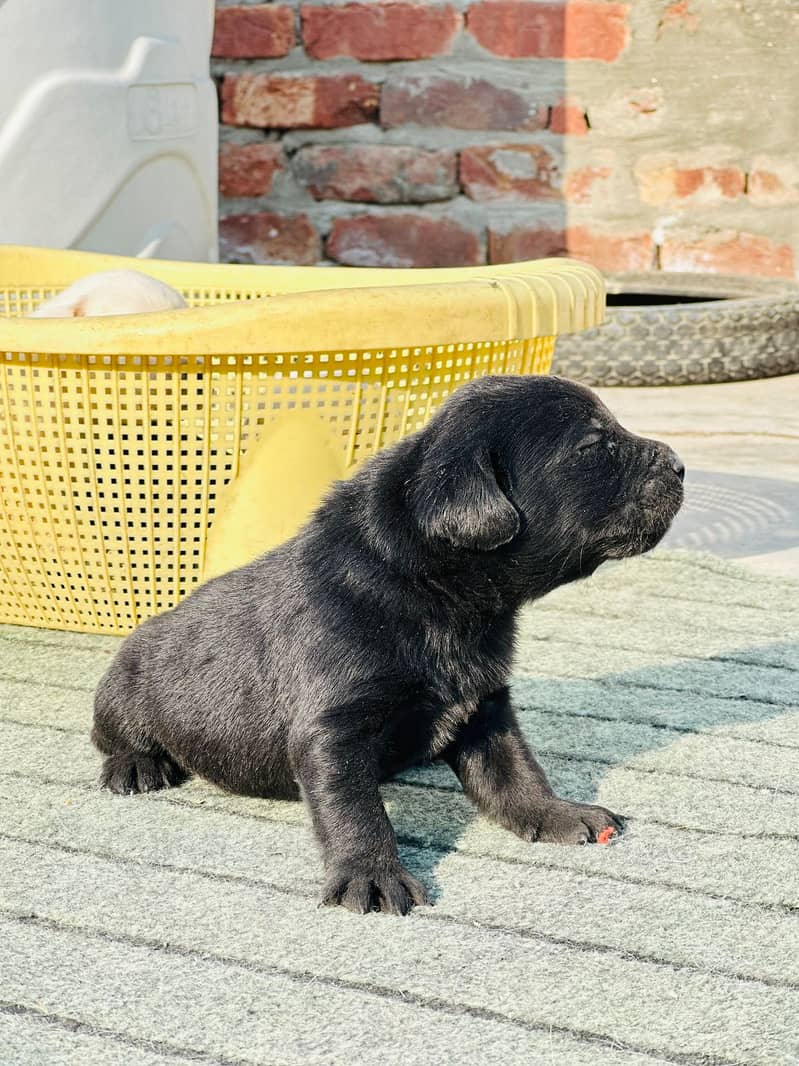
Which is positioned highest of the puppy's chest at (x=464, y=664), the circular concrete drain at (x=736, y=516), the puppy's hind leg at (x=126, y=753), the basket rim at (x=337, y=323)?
the basket rim at (x=337, y=323)

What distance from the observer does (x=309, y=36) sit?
5.52 metres

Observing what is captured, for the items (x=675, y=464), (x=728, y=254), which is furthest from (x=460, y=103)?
(x=675, y=464)

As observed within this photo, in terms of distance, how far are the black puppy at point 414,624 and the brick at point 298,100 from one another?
3833mm

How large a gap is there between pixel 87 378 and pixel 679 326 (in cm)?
284

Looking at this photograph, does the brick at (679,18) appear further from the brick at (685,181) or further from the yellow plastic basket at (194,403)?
the yellow plastic basket at (194,403)

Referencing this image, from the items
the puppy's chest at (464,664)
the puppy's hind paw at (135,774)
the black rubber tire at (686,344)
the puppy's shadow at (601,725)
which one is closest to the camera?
the puppy's chest at (464,664)

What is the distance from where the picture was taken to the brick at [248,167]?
18.6 feet

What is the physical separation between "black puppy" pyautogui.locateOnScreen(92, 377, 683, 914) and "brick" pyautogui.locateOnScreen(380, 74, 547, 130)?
12.3ft

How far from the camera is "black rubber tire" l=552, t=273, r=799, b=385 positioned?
479 centimetres

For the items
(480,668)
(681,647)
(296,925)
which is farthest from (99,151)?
(296,925)

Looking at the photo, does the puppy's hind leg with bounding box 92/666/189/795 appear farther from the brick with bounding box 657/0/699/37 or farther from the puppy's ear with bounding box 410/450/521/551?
the brick with bounding box 657/0/699/37

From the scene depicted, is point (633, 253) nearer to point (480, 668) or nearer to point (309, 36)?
point (309, 36)

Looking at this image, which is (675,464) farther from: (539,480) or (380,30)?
(380,30)

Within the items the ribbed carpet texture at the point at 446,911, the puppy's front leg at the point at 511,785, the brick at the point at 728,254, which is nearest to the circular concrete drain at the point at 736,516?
the ribbed carpet texture at the point at 446,911
